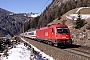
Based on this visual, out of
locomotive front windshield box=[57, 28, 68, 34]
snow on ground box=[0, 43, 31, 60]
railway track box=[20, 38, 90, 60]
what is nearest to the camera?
snow on ground box=[0, 43, 31, 60]

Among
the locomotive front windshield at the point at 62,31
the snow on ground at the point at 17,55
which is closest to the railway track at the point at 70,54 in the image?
the snow on ground at the point at 17,55

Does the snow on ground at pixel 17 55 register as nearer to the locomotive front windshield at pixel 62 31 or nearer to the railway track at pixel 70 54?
the railway track at pixel 70 54

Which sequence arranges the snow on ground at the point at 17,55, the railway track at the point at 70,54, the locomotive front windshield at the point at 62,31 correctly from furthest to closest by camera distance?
the locomotive front windshield at the point at 62,31 < the railway track at the point at 70,54 < the snow on ground at the point at 17,55

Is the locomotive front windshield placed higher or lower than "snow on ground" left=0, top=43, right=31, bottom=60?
higher

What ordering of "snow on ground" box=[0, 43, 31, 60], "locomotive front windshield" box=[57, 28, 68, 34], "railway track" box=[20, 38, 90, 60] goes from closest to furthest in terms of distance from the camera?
"snow on ground" box=[0, 43, 31, 60]
"railway track" box=[20, 38, 90, 60]
"locomotive front windshield" box=[57, 28, 68, 34]

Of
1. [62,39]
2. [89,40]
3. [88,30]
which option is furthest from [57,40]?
[88,30]

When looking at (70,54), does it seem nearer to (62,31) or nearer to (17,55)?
(17,55)

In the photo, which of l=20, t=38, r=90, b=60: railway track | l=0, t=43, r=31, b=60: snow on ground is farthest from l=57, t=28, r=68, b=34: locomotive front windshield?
l=0, t=43, r=31, b=60: snow on ground

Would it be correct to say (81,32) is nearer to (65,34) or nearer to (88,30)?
(88,30)

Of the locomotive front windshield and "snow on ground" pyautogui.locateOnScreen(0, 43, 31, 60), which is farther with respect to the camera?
the locomotive front windshield

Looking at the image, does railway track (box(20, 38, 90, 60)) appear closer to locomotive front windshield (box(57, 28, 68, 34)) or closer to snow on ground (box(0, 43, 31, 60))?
snow on ground (box(0, 43, 31, 60))

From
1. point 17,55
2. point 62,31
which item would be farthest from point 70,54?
point 62,31

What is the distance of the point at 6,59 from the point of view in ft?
50.2

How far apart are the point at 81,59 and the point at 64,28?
11.3 meters
